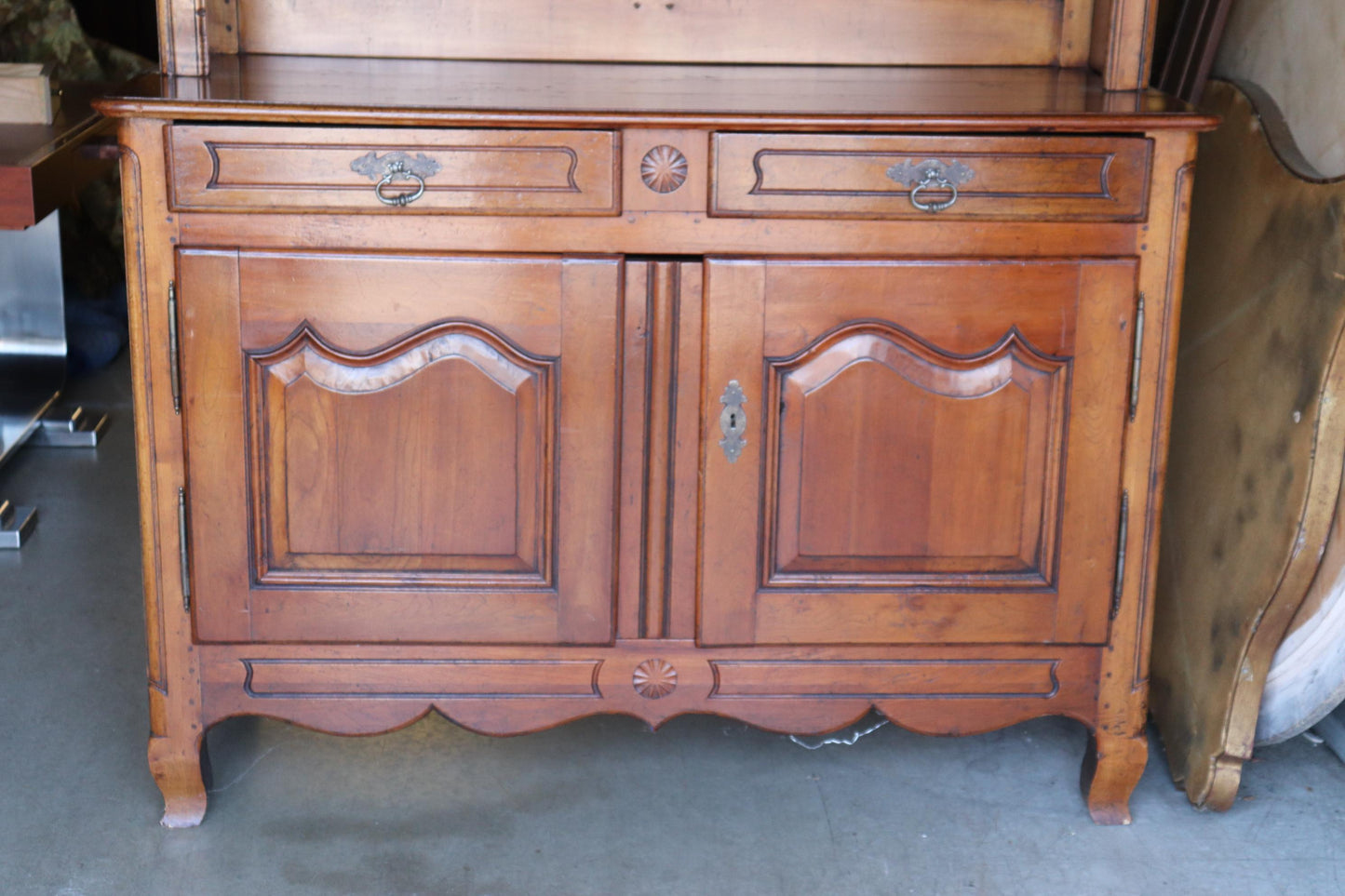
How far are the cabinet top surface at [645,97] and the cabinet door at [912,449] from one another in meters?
0.20

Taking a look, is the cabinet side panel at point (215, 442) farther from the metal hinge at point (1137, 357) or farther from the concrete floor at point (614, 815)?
the metal hinge at point (1137, 357)

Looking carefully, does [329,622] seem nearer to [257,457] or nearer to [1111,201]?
[257,457]

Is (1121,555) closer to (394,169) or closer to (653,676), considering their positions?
(653,676)

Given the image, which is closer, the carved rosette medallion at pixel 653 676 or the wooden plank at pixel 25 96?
the carved rosette medallion at pixel 653 676

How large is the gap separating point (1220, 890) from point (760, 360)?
1.01m

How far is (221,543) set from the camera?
2047 millimetres

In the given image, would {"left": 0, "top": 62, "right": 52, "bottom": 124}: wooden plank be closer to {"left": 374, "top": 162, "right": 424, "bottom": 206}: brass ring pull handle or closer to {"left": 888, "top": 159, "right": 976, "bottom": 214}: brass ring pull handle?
{"left": 374, "top": 162, "right": 424, "bottom": 206}: brass ring pull handle

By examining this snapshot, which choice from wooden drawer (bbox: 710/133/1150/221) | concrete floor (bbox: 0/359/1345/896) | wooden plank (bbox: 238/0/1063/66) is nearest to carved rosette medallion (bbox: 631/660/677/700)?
concrete floor (bbox: 0/359/1345/896)

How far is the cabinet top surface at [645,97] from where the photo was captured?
1.88m

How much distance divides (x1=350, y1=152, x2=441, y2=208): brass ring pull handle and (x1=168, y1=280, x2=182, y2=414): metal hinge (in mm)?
304

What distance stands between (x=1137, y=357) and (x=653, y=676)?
836mm

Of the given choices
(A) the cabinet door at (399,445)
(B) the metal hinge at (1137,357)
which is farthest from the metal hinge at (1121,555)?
(A) the cabinet door at (399,445)

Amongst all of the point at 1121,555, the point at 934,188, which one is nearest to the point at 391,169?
the point at 934,188

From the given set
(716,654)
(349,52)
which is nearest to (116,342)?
(349,52)
